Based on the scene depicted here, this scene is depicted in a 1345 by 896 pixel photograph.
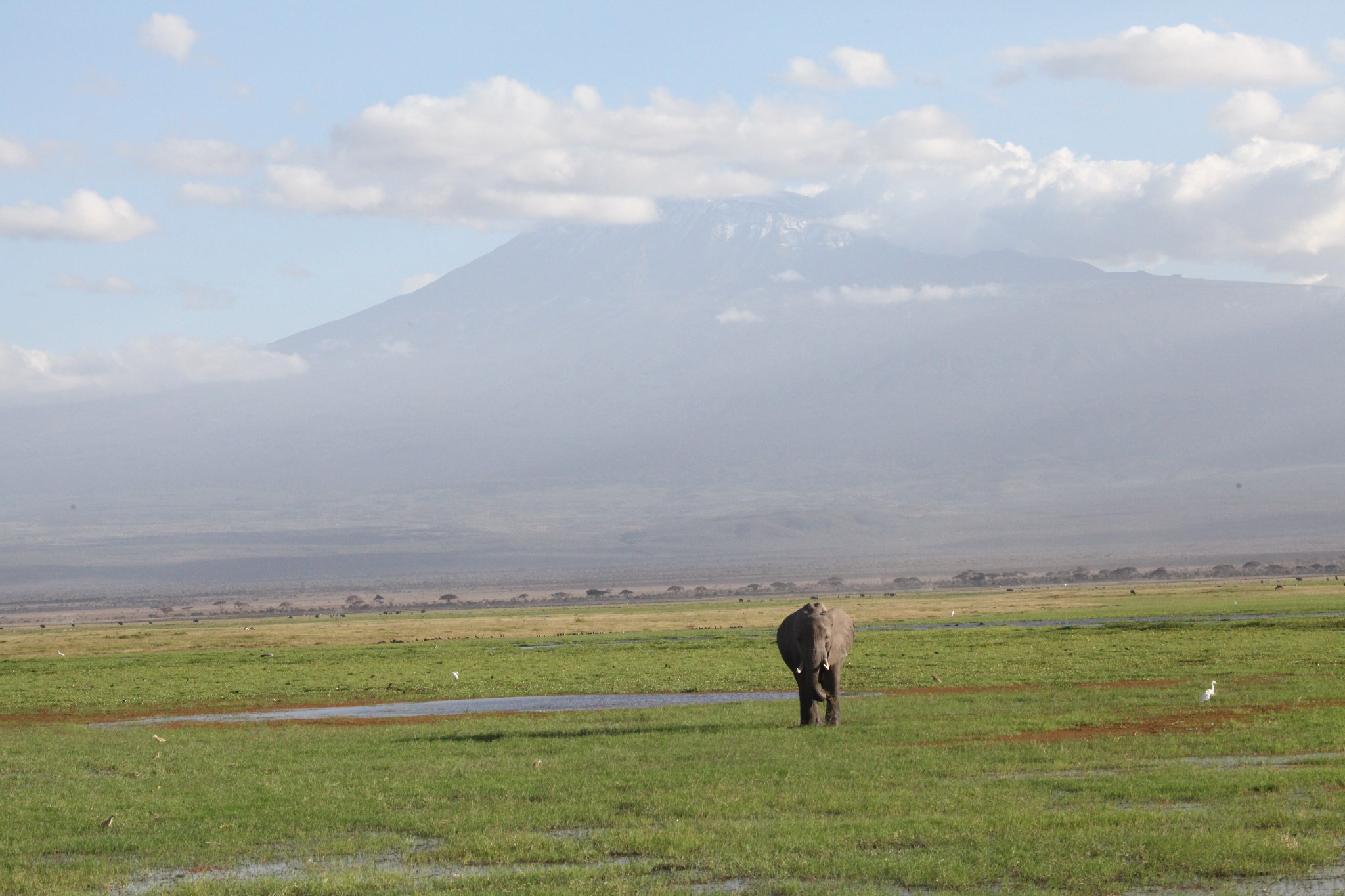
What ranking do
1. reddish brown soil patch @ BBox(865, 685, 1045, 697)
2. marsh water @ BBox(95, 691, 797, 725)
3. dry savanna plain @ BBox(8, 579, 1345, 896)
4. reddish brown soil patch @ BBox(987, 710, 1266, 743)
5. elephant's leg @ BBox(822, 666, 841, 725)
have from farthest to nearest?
marsh water @ BBox(95, 691, 797, 725) → reddish brown soil patch @ BBox(865, 685, 1045, 697) → elephant's leg @ BBox(822, 666, 841, 725) → reddish brown soil patch @ BBox(987, 710, 1266, 743) → dry savanna plain @ BBox(8, 579, 1345, 896)

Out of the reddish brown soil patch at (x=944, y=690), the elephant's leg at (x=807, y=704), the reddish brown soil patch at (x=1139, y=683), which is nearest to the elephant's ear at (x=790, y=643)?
the elephant's leg at (x=807, y=704)

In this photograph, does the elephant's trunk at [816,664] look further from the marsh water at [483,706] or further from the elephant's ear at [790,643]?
the marsh water at [483,706]

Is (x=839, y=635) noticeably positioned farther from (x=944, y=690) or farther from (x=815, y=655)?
(x=944, y=690)

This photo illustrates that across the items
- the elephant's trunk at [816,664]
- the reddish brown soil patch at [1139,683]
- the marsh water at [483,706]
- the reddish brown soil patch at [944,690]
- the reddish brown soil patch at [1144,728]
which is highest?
the elephant's trunk at [816,664]

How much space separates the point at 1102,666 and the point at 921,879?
91.5 ft

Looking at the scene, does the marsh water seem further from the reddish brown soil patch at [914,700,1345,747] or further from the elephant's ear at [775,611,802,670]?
the reddish brown soil patch at [914,700,1345,747]

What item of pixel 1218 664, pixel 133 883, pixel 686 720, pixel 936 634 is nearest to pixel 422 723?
pixel 686 720

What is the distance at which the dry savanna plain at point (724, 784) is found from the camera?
1612 cm

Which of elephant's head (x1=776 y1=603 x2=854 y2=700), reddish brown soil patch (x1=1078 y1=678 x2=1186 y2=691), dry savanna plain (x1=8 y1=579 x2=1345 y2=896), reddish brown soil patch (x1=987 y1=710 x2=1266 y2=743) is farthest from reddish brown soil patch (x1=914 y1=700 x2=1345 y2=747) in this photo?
reddish brown soil patch (x1=1078 y1=678 x2=1186 y2=691)

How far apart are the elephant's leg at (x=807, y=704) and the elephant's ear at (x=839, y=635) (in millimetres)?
703

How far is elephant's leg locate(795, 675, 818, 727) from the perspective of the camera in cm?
2869

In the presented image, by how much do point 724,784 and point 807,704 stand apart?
300 inches

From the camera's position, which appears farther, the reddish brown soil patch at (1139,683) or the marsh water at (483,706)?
the marsh water at (483,706)

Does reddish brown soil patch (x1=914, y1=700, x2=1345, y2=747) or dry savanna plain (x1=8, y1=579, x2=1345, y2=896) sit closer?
dry savanna plain (x1=8, y1=579, x2=1345, y2=896)
